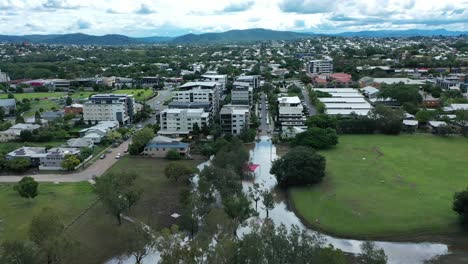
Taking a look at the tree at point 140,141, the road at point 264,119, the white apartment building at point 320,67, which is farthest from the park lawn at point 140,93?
the white apartment building at point 320,67

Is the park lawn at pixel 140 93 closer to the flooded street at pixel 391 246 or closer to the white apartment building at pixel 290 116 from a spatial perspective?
the white apartment building at pixel 290 116

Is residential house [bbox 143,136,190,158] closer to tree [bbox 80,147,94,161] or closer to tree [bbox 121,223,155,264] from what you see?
tree [bbox 80,147,94,161]

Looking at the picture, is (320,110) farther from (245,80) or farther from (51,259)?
(51,259)

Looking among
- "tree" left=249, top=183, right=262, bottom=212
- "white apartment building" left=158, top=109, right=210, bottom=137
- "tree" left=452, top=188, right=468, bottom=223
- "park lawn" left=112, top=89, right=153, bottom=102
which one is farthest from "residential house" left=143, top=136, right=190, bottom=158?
"park lawn" left=112, top=89, right=153, bottom=102

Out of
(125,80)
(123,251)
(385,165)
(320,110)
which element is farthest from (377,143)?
(125,80)

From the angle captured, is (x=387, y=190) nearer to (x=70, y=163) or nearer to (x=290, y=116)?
(x=290, y=116)

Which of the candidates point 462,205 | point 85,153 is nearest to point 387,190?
point 462,205
